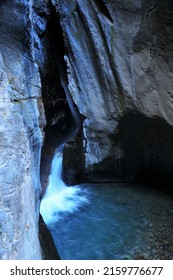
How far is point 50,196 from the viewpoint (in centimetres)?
648

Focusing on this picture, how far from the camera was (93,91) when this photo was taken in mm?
6617

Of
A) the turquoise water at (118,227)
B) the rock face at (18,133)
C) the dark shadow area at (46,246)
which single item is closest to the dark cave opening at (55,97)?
the turquoise water at (118,227)

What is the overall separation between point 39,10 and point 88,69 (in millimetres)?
3021

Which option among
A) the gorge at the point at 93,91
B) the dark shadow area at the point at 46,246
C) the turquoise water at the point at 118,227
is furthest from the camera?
the turquoise water at the point at 118,227

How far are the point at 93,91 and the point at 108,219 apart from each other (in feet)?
10.1

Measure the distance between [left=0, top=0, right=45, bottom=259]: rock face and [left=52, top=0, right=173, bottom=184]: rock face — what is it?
2201 mm

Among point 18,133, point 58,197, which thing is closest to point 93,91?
point 58,197

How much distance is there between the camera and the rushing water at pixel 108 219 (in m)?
4.69

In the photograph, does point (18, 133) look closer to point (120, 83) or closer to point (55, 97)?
point (120, 83)

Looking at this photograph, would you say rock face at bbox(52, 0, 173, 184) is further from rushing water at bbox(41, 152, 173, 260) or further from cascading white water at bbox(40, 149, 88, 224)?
rushing water at bbox(41, 152, 173, 260)

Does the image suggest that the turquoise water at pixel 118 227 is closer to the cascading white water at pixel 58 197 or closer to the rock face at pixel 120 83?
the cascading white water at pixel 58 197

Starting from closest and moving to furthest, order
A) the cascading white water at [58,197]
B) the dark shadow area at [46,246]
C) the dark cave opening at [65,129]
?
the dark shadow area at [46,246], the cascading white water at [58,197], the dark cave opening at [65,129]

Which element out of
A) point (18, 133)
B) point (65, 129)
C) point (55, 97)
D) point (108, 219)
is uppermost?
point (55, 97)
